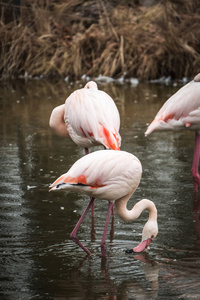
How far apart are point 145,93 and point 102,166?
834 cm

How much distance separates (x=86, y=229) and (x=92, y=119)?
42.7 inches

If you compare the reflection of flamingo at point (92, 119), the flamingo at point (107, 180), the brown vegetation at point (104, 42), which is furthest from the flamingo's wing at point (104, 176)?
the brown vegetation at point (104, 42)

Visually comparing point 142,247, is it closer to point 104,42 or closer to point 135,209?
point 135,209

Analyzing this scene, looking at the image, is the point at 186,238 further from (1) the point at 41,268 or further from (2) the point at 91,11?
(2) the point at 91,11

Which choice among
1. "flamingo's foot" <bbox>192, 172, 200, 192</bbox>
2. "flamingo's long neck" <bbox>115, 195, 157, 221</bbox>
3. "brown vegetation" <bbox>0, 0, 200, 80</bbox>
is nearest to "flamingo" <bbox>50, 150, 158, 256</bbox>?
"flamingo's long neck" <bbox>115, 195, 157, 221</bbox>

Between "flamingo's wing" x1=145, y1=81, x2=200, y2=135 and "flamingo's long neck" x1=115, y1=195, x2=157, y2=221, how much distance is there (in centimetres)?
174

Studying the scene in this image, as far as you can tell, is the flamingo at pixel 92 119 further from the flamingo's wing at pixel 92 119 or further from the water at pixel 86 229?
the water at pixel 86 229

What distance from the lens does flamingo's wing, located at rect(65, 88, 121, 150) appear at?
5543mm

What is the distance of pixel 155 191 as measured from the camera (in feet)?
20.2

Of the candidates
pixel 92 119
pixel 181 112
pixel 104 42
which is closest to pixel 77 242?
pixel 92 119

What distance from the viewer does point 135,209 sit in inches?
183

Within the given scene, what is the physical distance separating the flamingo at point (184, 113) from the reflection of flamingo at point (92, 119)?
2.32ft

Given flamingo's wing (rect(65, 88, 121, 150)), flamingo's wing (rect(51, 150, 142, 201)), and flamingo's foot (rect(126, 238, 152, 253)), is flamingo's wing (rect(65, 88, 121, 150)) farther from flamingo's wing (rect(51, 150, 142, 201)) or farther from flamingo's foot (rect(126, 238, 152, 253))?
flamingo's foot (rect(126, 238, 152, 253))

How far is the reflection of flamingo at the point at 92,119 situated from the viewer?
5.54 metres
